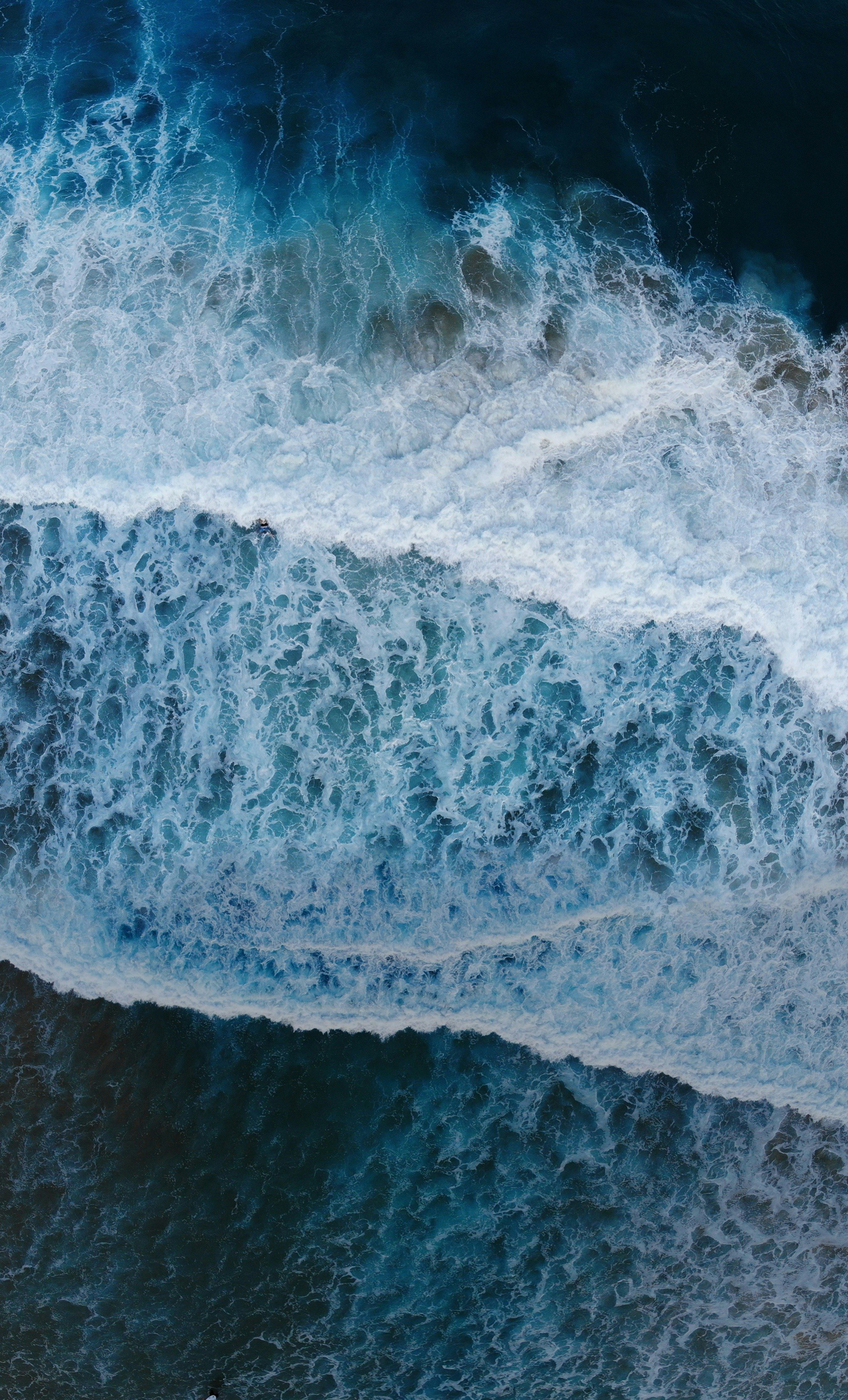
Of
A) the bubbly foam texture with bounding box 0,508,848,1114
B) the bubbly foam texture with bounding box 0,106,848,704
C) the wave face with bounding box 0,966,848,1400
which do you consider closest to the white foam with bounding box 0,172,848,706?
the bubbly foam texture with bounding box 0,106,848,704

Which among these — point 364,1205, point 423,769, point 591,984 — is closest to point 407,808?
point 423,769

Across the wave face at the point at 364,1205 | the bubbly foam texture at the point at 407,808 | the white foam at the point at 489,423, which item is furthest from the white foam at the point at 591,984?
the white foam at the point at 489,423

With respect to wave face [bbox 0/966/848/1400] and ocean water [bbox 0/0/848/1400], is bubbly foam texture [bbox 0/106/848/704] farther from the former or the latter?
wave face [bbox 0/966/848/1400]

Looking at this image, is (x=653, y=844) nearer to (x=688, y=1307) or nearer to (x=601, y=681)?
(x=601, y=681)

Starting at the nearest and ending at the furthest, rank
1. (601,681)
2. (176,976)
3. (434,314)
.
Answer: (176,976)
(601,681)
(434,314)

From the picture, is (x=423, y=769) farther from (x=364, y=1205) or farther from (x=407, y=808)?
(x=364, y=1205)

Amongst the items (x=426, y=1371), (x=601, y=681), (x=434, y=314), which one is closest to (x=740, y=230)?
(x=434, y=314)
